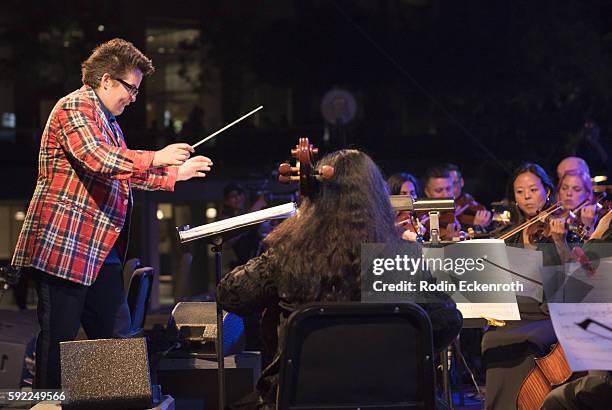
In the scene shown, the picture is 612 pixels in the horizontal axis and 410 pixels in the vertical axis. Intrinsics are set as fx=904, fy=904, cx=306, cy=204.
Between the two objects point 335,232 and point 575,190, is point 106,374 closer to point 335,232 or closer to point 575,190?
point 335,232

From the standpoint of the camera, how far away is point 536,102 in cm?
948

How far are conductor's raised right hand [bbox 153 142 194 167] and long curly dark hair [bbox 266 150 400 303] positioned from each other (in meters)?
0.63

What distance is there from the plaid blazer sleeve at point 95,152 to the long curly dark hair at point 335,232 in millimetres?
742

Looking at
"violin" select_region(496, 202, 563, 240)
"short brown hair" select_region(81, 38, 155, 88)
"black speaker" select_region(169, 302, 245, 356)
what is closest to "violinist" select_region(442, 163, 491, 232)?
"violin" select_region(496, 202, 563, 240)

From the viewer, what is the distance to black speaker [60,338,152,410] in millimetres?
2916

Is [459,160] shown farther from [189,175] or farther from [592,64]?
[189,175]

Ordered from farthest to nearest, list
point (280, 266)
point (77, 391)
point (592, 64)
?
point (592, 64) → point (77, 391) → point (280, 266)

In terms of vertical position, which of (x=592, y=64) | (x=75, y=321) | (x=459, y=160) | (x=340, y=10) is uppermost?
(x=340, y=10)

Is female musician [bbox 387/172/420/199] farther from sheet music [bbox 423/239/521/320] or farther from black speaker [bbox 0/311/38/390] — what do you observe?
sheet music [bbox 423/239/521/320]

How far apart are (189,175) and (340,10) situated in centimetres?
721

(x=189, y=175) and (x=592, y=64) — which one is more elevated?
(x=592, y=64)

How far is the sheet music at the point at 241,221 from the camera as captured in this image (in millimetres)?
2863

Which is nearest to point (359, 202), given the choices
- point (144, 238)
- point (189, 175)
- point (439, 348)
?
point (439, 348)
